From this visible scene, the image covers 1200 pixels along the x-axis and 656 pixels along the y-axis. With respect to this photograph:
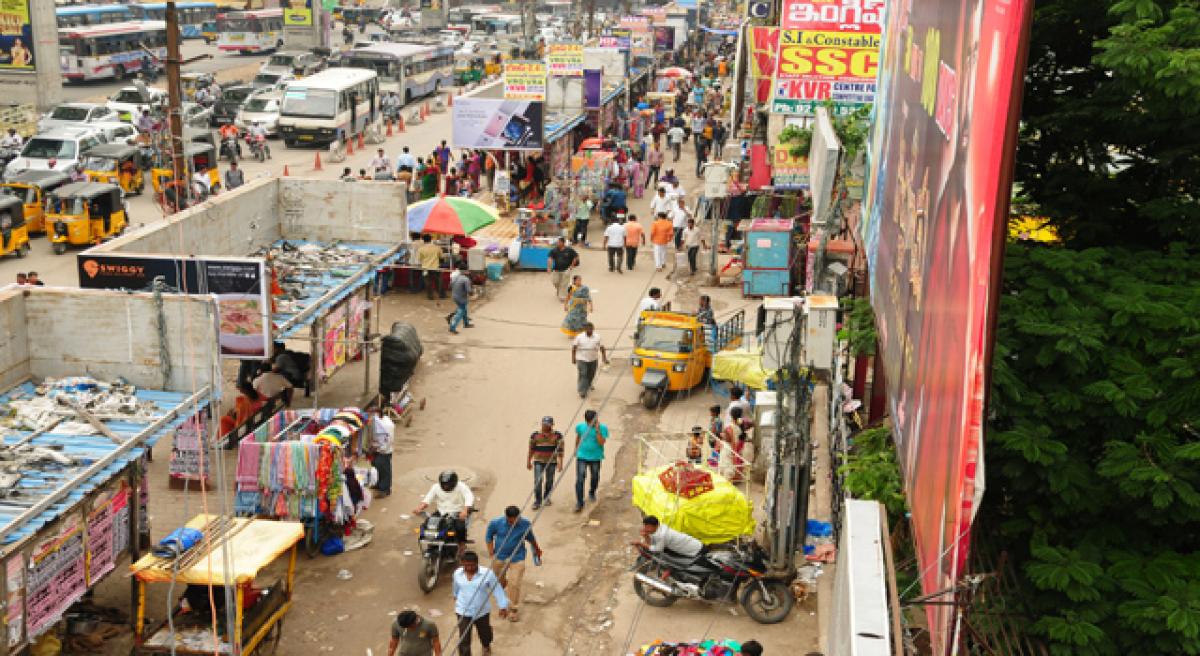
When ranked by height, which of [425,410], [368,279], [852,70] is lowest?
[425,410]

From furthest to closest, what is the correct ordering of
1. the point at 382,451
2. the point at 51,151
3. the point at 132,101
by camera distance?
the point at 132,101 → the point at 51,151 → the point at 382,451

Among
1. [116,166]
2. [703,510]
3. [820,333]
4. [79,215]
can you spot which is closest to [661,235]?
[79,215]

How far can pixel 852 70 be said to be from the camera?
80.9 feet

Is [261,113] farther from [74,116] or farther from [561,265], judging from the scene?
[561,265]

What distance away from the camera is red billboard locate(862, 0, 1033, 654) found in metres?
6.67

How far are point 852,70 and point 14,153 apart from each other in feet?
75.7

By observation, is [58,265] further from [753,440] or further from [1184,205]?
[1184,205]

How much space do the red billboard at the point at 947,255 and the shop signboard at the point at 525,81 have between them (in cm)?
2081

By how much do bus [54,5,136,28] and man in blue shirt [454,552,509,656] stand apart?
48.3m

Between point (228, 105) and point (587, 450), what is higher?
point (228, 105)

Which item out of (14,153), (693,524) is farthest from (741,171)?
(693,524)

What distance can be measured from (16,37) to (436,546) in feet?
125

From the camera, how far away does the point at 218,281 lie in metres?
15.9

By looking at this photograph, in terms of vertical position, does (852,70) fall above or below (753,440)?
above
